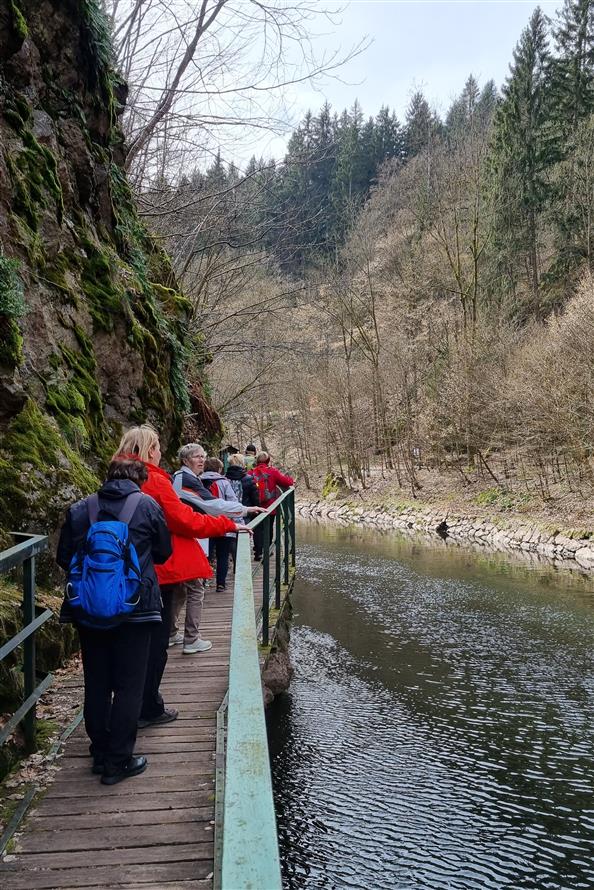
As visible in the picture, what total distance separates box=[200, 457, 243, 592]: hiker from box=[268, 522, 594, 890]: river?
182cm

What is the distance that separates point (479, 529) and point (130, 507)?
70.0 feet

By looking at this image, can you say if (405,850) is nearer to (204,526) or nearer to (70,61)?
(204,526)

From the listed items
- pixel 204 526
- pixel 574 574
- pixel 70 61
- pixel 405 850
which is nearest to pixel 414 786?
pixel 405 850

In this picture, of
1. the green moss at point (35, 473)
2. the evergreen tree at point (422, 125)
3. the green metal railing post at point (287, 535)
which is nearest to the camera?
the green moss at point (35, 473)

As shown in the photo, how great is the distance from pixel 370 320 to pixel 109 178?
88.7ft

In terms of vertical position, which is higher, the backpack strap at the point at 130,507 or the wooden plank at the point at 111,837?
the backpack strap at the point at 130,507

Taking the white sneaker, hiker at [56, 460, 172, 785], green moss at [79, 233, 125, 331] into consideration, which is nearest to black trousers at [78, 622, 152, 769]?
hiker at [56, 460, 172, 785]

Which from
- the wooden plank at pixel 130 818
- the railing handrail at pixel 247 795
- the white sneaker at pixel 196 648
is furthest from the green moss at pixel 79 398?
the railing handrail at pixel 247 795

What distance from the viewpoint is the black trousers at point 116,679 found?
11.0 ft

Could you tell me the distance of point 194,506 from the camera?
5.20m

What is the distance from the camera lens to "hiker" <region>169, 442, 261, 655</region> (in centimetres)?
516

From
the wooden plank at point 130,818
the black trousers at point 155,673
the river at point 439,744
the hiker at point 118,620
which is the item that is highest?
the hiker at point 118,620

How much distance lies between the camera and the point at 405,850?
216 inches

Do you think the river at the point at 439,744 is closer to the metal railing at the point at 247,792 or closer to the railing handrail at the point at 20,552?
the railing handrail at the point at 20,552
